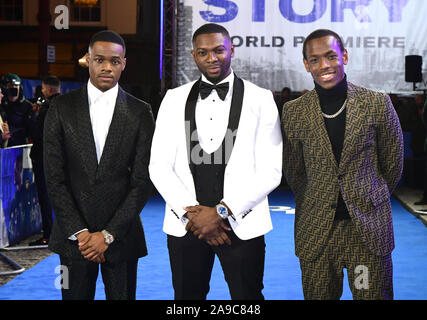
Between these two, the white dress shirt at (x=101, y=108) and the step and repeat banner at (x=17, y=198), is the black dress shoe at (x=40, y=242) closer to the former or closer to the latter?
the step and repeat banner at (x=17, y=198)

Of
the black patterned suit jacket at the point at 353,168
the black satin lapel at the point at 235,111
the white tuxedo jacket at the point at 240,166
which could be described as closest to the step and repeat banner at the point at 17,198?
the white tuxedo jacket at the point at 240,166

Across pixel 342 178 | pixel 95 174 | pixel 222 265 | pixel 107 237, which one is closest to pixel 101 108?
pixel 95 174

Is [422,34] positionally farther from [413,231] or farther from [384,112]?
[384,112]

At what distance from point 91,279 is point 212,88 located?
43.2 inches

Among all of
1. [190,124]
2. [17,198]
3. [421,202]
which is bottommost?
[421,202]

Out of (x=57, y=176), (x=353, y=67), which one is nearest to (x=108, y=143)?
(x=57, y=176)

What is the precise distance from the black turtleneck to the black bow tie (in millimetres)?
452

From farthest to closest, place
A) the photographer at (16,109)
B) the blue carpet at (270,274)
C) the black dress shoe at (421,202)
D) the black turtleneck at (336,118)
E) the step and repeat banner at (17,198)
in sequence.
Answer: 1. the black dress shoe at (421,202)
2. the photographer at (16,109)
3. the step and repeat banner at (17,198)
4. the blue carpet at (270,274)
5. the black turtleneck at (336,118)

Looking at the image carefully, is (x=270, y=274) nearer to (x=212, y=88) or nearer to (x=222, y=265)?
(x=222, y=265)

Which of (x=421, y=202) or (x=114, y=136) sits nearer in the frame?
(x=114, y=136)

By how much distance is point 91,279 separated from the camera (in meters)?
3.52

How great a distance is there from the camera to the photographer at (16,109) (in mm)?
7793

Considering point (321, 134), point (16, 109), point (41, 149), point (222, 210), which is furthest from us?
point (16, 109)
